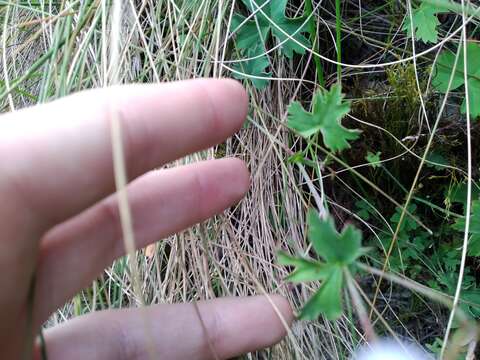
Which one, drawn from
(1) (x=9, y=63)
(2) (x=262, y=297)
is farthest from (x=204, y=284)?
(1) (x=9, y=63)

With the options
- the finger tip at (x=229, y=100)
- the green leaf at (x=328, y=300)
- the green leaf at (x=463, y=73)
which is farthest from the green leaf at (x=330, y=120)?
the green leaf at (x=463, y=73)

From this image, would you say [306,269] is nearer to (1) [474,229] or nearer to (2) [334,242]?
(2) [334,242]

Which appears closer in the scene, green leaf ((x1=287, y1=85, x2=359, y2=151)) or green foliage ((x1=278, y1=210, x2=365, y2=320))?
green foliage ((x1=278, y1=210, x2=365, y2=320))

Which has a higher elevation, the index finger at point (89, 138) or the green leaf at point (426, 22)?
the green leaf at point (426, 22)

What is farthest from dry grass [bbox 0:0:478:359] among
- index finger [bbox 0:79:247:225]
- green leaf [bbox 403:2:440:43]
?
index finger [bbox 0:79:247:225]

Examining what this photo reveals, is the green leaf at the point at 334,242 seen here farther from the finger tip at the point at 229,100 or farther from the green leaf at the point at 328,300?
the finger tip at the point at 229,100

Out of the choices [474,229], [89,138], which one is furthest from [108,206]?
[474,229]

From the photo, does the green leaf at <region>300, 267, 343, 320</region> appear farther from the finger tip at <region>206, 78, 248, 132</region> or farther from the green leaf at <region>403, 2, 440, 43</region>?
the green leaf at <region>403, 2, 440, 43</region>

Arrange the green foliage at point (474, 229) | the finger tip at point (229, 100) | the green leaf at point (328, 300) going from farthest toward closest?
the green foliage at point (474, 229)
the finger tip at point (229, 100)
the green leaf at point (328, 300)

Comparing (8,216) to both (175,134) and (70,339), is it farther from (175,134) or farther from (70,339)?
(70,339)
